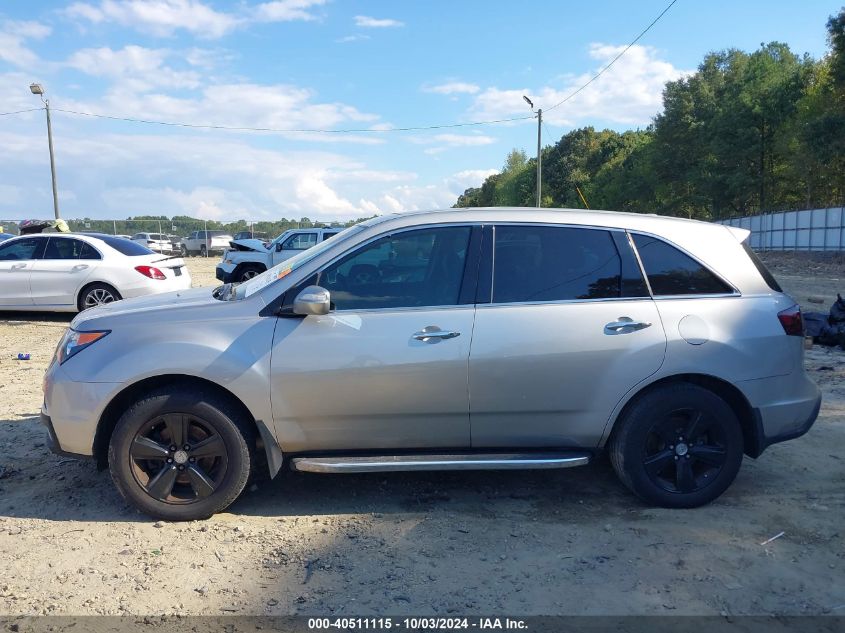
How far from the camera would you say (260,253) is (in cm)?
1731

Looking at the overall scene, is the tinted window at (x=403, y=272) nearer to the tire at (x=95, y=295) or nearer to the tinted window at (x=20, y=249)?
the tire at (x=95, y=295)

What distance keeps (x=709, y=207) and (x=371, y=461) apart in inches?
2065

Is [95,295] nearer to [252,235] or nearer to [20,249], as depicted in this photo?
[20,249]

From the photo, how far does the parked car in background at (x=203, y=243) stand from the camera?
153 ft

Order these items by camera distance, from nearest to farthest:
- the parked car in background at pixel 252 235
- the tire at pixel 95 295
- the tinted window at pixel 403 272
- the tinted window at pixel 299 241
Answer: the tinted window at pixel 403 272 < the tire at pixel 95 295 < the tinted window at pixel 299 241 < the parked car in background at pixel 252 235

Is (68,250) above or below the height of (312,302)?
above

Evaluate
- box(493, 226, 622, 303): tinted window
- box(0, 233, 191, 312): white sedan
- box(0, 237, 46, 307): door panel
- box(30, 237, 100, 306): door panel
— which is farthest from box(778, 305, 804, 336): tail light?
box(0, 237, 46, 307): door panel

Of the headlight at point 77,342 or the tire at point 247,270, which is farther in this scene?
the tire at point 247,270

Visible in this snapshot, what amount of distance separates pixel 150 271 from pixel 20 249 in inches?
88.1

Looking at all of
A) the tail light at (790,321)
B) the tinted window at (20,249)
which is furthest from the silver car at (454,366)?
the tinted window at (20,249)

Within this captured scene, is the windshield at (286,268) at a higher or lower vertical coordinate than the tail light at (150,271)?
higher

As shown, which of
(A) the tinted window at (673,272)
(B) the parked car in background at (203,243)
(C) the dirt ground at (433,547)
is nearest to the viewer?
(C) the dirt ground at (433,547)

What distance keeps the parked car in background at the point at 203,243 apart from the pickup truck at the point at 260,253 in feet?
100

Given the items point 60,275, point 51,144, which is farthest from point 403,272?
point 51,144
